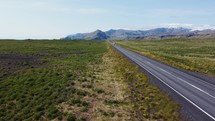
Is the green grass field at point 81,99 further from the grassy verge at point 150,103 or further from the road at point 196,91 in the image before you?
the road at point 196,91

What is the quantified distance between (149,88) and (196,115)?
10.5 meters

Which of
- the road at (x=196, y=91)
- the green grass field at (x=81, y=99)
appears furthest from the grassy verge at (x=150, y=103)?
the road at (x=196, y=91)

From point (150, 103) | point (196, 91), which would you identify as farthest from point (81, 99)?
point (196, 91)

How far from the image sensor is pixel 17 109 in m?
23.5

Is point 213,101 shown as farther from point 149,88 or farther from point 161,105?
point 149,88

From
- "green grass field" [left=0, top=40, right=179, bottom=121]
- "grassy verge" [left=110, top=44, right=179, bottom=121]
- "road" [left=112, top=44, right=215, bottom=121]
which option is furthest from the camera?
"road" [left=112, top=44, right=215, bottom=121]

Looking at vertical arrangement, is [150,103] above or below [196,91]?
above

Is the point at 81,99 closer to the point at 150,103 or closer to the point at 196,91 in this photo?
the point at 150,103

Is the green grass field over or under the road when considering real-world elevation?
over

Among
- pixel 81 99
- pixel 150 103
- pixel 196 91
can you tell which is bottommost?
pixel 196 91

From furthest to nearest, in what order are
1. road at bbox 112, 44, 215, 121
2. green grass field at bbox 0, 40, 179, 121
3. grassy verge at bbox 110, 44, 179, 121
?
road at bbox 112, 44, 215, 121, green grass field at bbox 0, 40, 179, 121, grassy verge at bbox 110, 44, 179, 121

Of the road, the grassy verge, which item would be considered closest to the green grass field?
the grassy verge

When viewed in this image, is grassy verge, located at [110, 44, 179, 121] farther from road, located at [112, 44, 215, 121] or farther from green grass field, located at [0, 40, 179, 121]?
road, located at [112, 44, 215, 121]

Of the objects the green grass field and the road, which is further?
the road
